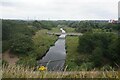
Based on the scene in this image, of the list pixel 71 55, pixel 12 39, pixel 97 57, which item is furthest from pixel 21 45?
pixel 97 57

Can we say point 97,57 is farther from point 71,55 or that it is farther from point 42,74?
point 42,74

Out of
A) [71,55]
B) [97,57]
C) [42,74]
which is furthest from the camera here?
[71,55]

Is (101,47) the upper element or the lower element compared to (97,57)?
upper

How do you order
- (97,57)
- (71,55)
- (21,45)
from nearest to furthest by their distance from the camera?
(97,57) → (71,55) → (21,45)

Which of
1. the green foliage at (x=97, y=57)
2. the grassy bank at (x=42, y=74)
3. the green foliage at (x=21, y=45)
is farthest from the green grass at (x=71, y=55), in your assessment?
the grassy bank at (x=42, y=74)

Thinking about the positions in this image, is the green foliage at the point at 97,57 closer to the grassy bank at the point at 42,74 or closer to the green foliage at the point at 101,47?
the green foliage at the point at 101,47

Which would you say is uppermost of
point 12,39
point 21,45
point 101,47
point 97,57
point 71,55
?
point 12,39

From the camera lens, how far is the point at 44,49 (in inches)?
1457

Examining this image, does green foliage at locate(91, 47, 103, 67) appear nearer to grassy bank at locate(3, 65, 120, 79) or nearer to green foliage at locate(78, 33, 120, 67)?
green foliage at locate(78, 33, 120, 67)

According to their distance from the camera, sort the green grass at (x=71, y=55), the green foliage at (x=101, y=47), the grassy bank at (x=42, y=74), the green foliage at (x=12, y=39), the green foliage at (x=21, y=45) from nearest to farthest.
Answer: the grassy bank at (x=42, y=74), the green grass at (x=71, y=55), the green foliage at (x=101, y=47), the green foliage at (x=12, y=39), the green foliage at (x=21, y=45)

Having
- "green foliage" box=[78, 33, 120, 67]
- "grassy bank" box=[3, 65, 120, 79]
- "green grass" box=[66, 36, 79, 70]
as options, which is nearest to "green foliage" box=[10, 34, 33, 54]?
"green grass" box=[66, 36, 79, 70]

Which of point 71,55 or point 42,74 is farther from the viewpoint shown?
point 71,55

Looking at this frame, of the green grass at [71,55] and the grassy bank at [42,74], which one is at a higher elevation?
the grassy bank at [42,74]

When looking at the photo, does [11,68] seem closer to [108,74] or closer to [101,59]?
[108,74]
